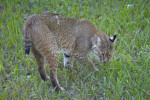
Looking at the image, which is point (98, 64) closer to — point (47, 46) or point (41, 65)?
point (41, 65)

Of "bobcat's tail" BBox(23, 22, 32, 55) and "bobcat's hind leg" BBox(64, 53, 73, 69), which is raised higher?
"bobcat's tail" BBox(23, 22, 32, 55)

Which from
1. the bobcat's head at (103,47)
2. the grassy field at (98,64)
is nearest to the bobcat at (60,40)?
the bobcat's head at (103,47)

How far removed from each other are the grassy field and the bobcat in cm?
25

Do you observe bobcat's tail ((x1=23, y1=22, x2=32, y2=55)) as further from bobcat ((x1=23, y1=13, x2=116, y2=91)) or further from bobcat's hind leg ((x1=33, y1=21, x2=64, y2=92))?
bobcat's hind leg ((x1=33, y1=21, x2=64, y2=92))

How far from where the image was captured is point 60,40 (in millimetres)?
5434

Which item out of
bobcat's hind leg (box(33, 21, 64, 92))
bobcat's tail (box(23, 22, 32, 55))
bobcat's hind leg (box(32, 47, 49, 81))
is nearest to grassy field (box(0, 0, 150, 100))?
bobcat's hind leg (box(32, 47, 49, 81))

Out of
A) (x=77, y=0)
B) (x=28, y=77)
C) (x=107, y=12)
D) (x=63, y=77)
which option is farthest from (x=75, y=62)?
(x=77, y=0)

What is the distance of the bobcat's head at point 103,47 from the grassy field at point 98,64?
0.61 ft

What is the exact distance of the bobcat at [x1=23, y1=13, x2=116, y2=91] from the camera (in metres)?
4.89

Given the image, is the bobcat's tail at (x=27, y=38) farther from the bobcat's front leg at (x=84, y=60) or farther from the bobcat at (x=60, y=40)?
the bobcat's front leg at (x=84, y=60)

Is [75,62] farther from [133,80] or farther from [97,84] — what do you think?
[133,80]

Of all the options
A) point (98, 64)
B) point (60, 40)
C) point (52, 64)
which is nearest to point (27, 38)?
point (52, 64)

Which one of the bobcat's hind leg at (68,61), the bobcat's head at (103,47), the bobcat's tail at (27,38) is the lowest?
the bobcat's hind leg at (68,61)

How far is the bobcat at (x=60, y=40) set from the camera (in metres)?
4.89
